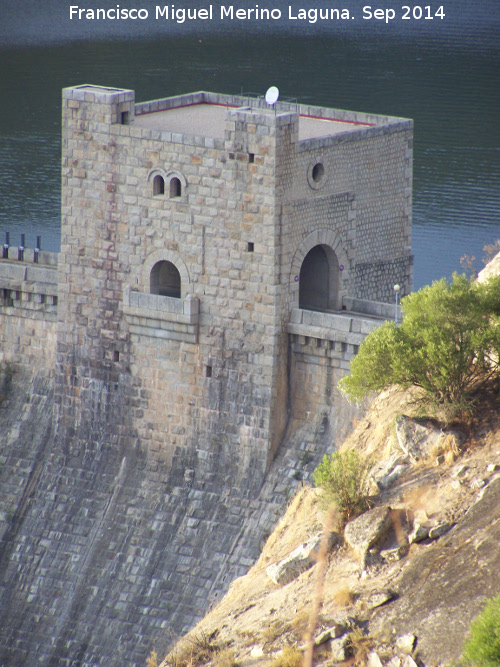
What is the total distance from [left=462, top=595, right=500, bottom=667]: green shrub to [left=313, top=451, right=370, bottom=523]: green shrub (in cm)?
632

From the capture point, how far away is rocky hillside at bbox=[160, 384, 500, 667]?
23.0 metres

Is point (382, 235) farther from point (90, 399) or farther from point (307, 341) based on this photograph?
point (90, 399)

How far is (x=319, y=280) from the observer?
3794 cm

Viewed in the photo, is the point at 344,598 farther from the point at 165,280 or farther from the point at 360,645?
the point at 165,280

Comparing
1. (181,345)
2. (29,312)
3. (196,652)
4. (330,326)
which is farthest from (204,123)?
(196,652)

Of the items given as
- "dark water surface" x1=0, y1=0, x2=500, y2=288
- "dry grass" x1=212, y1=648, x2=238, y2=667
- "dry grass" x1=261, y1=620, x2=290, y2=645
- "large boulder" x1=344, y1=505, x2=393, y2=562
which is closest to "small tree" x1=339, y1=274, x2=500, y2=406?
"large boulder" x1=344, y1=505, x2=393, y2=562

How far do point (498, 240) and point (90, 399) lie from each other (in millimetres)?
27668

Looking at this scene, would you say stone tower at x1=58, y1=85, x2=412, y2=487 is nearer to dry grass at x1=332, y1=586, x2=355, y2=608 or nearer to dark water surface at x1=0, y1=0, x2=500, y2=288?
dry grass at x1=332, y1=586, x2=355, y2=608

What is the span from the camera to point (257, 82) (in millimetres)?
78250

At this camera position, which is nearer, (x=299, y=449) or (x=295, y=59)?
(x=299, y=449)

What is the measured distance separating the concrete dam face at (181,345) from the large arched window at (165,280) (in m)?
0.07

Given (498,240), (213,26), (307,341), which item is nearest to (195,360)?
(307,341)

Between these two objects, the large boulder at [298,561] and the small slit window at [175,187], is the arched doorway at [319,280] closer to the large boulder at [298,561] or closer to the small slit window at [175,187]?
the small slit window at [175,187]

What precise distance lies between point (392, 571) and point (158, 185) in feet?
51.1
